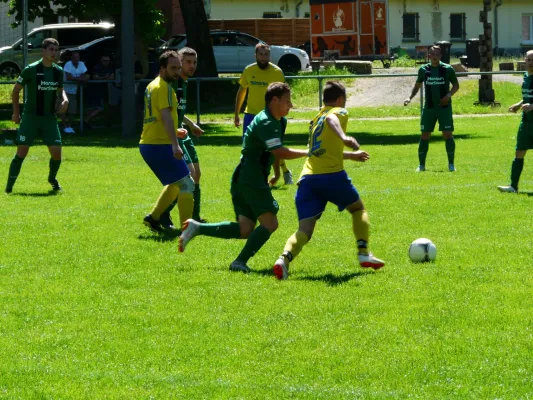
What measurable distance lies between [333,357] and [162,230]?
17.5 ft

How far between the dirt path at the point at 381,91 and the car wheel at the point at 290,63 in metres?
3.08

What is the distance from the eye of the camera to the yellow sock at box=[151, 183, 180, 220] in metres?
11.2

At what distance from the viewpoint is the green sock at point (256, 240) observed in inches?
356

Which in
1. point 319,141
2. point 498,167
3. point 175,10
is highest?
point 175,10

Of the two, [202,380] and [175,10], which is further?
[175,10]

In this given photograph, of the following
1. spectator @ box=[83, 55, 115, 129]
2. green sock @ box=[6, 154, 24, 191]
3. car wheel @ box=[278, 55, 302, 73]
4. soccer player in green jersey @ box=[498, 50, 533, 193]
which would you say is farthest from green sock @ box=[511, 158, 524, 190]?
car wheel @ box=[278, 55, 302, 73]

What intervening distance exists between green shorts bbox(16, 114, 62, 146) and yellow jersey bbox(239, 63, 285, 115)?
2809 millimetres

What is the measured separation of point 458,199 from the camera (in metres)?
14.0

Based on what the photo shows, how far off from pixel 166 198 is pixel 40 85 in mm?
4543

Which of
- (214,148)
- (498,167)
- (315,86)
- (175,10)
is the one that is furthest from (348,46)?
(498,167)

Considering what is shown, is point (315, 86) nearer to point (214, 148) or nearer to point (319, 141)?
point (214, 148)

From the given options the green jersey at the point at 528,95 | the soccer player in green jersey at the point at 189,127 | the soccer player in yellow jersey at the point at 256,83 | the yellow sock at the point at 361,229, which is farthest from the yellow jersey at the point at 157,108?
the green jersey at the point at 528,95

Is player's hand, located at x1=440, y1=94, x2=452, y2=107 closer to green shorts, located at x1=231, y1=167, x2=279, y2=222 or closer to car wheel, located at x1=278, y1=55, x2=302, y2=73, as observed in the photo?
green shorts, located at x1=231, y1=167, x2=279, y2=222

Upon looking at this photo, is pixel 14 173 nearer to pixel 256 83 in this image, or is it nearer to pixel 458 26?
pixel 256 83
